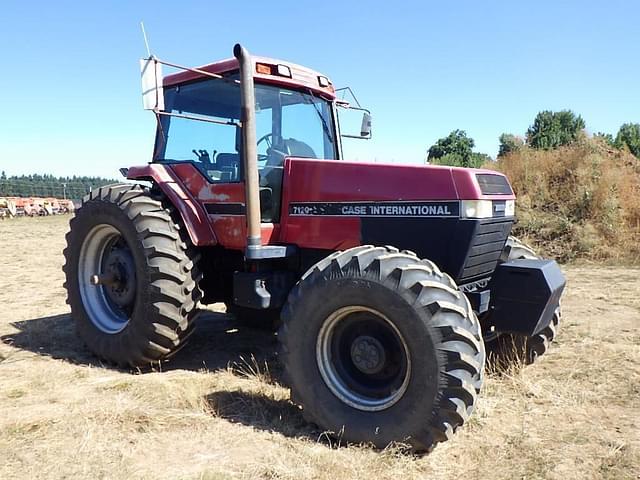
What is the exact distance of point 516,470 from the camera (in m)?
3.01

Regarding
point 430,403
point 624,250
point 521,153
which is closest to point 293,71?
point 430,403

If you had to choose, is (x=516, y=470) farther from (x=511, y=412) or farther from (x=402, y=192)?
(x=402, y=192)

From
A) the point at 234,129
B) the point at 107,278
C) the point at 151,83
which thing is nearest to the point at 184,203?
the point at 234,129

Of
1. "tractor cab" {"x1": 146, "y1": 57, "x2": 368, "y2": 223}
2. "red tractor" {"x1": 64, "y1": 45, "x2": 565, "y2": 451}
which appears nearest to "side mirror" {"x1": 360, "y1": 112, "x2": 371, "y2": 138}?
"red tractor" {"x1": 64, "y1": 45, "x2": 565, "y2": 451}

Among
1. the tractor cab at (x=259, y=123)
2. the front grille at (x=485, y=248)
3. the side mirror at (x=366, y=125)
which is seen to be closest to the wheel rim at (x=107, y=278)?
the tractor cab at (x=259, y=123)

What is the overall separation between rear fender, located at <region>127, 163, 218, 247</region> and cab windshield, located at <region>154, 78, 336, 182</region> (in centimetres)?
22

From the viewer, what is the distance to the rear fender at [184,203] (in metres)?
4.63

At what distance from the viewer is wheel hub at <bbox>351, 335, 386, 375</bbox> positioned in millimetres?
3389

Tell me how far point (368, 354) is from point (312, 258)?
1202 millimetres

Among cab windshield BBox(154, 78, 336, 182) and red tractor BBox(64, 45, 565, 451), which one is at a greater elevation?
cab windshield BBox(154, 78, 336, 182)

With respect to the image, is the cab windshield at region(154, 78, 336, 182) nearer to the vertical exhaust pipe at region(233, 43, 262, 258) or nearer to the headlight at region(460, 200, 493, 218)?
the vertical exhaust pipe at region(233, 43, 262, 258)

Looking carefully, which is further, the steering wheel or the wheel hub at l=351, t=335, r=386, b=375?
the steering wheel

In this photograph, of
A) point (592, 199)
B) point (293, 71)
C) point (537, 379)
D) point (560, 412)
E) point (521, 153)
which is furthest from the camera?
point (521, 153)

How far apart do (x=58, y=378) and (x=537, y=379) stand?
381 centimetres
